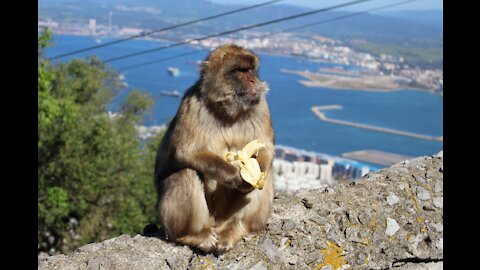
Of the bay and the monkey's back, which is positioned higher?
the monkey's back

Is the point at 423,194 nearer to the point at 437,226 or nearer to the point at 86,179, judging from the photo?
the point at 437,226

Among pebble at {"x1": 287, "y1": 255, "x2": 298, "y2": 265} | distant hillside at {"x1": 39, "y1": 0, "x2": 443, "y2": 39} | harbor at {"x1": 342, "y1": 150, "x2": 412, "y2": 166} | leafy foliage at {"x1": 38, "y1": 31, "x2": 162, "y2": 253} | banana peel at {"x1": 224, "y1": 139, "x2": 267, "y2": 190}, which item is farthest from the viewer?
distant hillside at {"x1": 39, "y1": 0, "x2": 443, "y2": 39}

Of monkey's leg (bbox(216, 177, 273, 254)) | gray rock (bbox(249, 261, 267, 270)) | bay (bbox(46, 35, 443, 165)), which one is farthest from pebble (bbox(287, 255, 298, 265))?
bay (bbox(46, 35, 443, 165))

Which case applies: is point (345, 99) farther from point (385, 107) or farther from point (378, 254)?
point (378, 254)

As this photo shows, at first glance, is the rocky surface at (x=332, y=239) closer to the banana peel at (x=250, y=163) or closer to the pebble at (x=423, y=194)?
the pebble at (x=423, y=194)

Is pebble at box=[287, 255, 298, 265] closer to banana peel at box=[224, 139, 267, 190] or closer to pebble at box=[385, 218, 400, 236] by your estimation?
banana peel at box=[224, 139, 267, 190]

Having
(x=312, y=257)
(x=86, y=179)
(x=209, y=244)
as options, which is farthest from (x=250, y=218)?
(x=86, y=179)
